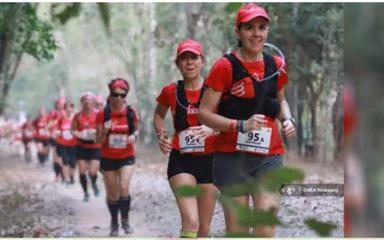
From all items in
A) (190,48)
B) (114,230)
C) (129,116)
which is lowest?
(114,230)

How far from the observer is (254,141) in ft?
10.4

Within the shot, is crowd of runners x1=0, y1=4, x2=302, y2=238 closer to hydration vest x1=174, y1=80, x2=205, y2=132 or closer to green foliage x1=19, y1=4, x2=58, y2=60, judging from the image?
hydration vest x1=174, y1=80, x2=205, y2=132

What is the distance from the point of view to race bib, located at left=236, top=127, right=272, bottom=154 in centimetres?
316

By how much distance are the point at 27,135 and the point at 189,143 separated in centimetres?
141

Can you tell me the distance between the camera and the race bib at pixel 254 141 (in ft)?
10.4

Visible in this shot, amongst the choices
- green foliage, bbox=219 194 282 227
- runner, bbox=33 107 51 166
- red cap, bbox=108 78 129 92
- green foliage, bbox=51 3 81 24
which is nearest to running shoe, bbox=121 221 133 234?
runner, bbox=33 107 51 166

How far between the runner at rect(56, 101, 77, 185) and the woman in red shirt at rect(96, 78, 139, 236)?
20 centimetres

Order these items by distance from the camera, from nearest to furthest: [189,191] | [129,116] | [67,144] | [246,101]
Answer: [189,191], [246,101], [129,116], [67,144]

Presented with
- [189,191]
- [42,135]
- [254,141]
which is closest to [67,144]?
[42,135]

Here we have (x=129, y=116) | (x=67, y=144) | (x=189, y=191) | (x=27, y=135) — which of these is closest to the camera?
(x=189, y=191)

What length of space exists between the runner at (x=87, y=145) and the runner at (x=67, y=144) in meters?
0.04

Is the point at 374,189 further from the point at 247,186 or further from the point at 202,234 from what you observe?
the point at 202,234

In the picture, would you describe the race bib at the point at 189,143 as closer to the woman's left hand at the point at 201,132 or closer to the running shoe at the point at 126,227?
the woman's left hand at the point at 201,132

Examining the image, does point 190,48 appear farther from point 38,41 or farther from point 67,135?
point 67,135
